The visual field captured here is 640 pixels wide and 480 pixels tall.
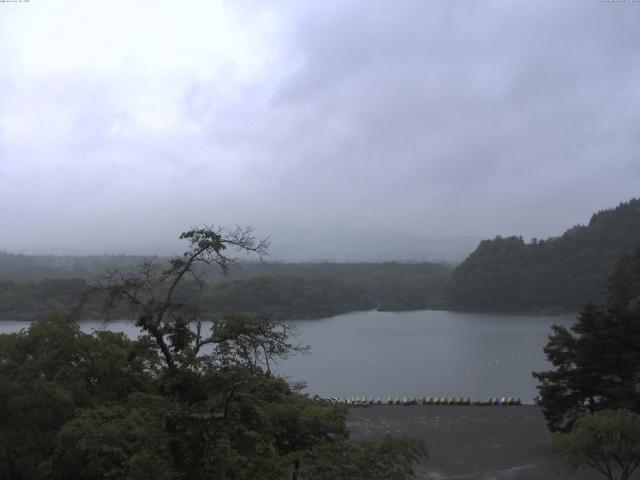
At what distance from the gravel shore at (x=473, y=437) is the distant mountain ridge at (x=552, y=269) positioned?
4161 cm

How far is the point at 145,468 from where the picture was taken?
428cm

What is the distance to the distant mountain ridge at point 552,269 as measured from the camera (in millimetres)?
56688

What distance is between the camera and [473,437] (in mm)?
14844

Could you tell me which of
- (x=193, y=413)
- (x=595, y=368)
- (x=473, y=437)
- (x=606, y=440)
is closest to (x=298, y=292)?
(x=473, y=437)

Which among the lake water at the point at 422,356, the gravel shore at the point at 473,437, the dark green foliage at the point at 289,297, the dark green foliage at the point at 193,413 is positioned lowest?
the lake water at the point at 422,356

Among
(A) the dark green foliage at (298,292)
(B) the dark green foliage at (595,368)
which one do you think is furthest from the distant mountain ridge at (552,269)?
(B) the dark green foliage at (595,368)

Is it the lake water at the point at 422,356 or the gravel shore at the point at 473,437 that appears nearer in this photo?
the gravel shore at the point at 473,437

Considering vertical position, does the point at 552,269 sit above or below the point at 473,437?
above

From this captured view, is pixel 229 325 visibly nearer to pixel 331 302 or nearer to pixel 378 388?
pixel 378 388

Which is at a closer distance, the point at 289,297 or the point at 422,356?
the point at 422,356

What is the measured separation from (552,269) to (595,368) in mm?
47561

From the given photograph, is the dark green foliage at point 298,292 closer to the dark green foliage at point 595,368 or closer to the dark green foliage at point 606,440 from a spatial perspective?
the dark green foliage at point 595,368

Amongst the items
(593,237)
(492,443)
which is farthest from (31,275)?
(492,443)

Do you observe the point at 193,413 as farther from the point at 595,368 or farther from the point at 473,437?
the point at 473,437
